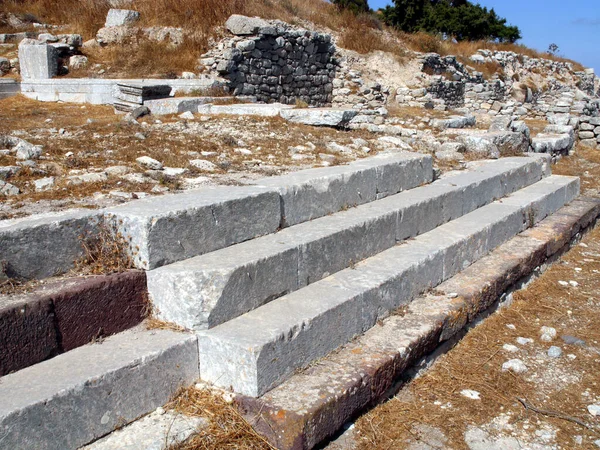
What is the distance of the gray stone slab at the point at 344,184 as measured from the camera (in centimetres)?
422

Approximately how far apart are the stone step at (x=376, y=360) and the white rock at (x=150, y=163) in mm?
2422

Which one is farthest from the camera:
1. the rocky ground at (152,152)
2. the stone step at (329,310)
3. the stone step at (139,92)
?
the stone step at (139,92)

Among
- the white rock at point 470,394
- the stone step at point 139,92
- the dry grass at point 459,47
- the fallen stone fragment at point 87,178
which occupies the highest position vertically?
the dry grass at point 459,47

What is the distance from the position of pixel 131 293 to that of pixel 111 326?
20cm

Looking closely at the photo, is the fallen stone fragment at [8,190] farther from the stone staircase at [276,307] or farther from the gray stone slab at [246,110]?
the gray stone slab at [246,110]

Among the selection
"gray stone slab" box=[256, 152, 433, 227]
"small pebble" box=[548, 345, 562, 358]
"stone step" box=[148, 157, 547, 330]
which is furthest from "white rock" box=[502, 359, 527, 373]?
"gray stone slab" box=[256, 152, 433, 227]

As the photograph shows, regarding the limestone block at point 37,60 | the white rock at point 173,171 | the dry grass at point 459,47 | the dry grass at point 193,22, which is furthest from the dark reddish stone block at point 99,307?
the dry grass at point 459,47

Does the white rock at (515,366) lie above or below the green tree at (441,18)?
below

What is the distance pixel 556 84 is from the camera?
2748 cm

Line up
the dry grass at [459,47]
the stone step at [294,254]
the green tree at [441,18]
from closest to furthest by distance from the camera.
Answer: the stone step at [294,254] < the dry grass at [459,47] < the green tree at [441,18]

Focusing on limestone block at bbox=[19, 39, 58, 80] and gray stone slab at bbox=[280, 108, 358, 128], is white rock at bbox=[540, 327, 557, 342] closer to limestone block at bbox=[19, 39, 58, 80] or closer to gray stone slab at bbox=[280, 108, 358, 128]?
gray stone slab at bbox=[280, 108, 358, 128]

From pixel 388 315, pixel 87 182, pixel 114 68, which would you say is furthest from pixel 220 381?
pixel 114 68

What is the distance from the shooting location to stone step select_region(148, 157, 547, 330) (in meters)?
3.07

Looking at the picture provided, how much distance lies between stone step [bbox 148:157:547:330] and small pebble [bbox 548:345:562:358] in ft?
4.68
